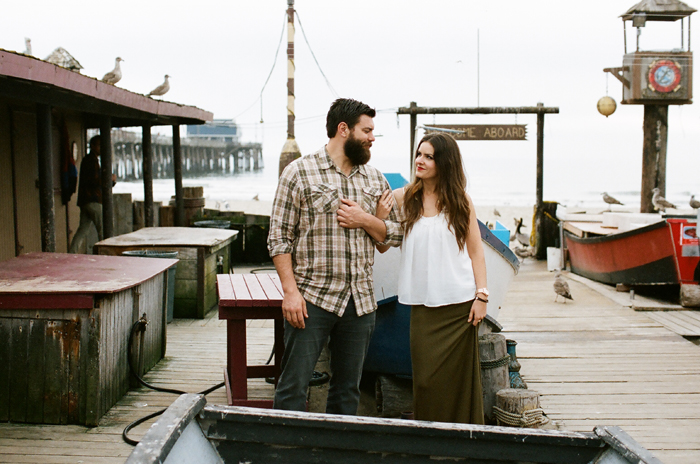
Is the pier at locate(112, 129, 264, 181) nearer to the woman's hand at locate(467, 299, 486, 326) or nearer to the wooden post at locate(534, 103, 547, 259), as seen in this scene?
the wooden post at locate(534, 103, 547, 259)

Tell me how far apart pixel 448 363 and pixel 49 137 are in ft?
16.6

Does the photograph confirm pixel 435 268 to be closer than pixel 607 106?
Yes

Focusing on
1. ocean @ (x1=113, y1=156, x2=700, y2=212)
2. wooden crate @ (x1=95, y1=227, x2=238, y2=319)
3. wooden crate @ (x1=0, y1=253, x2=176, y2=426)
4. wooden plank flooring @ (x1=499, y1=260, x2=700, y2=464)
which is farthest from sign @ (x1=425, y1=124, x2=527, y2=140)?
ocean @ (x1=113, y1=156, x2=700, y2=212)

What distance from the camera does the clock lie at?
39.8ft

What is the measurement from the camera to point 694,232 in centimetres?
869

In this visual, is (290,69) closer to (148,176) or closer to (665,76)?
(148,176)

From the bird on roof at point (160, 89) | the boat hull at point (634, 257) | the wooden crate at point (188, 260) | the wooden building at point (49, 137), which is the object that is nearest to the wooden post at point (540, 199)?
the boat hull at point (634, 257)

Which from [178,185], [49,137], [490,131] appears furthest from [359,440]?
[490,131]

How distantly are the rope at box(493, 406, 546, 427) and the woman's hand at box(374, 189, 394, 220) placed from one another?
1.85 meters

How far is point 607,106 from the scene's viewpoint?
1420 cm

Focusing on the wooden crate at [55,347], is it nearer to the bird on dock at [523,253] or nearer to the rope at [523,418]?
the rope at [523,418]

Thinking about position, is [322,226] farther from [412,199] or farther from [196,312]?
[196,312]

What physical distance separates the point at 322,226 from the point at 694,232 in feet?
23.6

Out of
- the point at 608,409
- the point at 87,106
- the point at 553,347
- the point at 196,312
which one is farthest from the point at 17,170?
the point at 608,409
